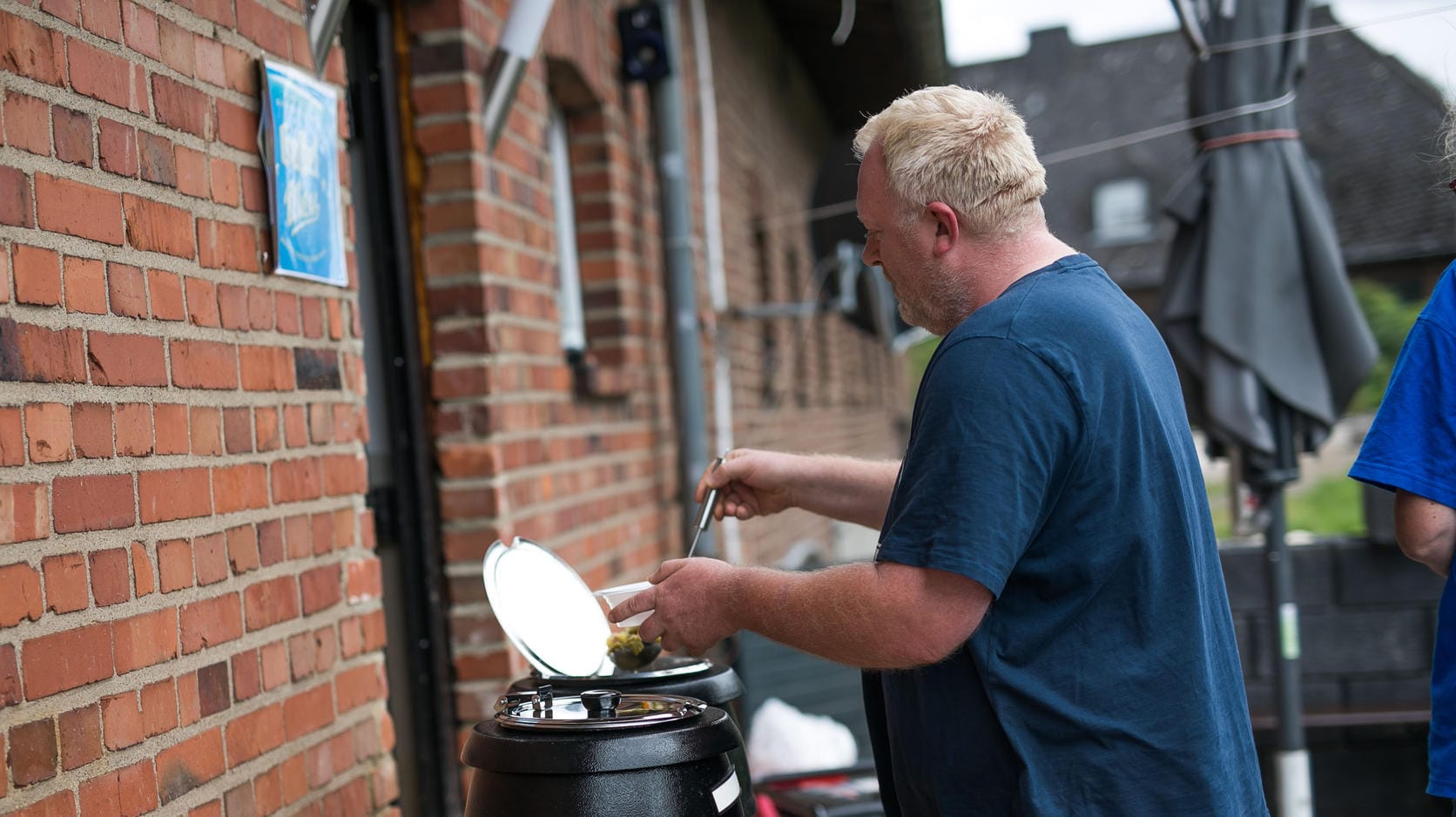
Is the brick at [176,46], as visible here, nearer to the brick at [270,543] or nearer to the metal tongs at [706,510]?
the brick at [270,543]

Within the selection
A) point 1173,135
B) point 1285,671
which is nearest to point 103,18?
point 1285,671

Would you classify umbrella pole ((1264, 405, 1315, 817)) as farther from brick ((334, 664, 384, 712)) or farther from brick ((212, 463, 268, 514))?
brick ((212, 463, 268, 514))

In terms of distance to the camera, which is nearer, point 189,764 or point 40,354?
point 40,354

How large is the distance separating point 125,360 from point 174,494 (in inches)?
8.8

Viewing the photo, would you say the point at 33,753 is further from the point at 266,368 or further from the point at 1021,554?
the point at 1021,554

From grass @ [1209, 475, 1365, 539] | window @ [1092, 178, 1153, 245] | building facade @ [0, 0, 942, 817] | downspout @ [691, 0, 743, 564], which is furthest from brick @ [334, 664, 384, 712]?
window @ [1092, 178, 1153, 245]

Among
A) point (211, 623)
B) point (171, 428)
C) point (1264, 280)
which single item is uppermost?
point (1264, 280)

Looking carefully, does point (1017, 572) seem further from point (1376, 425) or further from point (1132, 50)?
point (1132, 50)

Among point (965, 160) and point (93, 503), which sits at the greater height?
point (965, 160)

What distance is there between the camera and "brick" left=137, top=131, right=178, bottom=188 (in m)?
1.88

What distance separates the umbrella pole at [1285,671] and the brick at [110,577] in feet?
10.8

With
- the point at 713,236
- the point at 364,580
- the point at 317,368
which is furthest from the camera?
the point at 713,236

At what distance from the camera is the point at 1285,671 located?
13.1ft

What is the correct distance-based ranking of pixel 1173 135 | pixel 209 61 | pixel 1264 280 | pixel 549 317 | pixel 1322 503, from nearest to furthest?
pixel 209 61, pixel 549 317, pixel 1264 280, pixel 1322 503, pixel 1173 135
